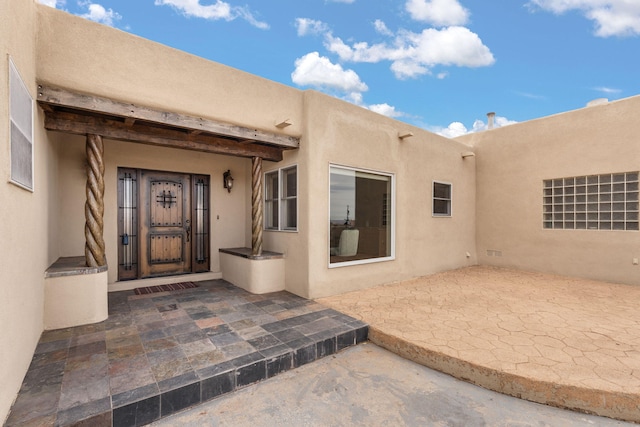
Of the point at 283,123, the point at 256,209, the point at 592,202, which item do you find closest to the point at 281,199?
the point at 256,209

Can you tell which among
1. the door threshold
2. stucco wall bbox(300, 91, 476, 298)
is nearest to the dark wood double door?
the door threshold

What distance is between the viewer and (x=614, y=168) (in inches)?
255

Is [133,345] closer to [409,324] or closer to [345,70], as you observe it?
[409,324]

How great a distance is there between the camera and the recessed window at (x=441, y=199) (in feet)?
24.7

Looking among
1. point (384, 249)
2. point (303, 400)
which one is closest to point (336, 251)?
point (384, 249)

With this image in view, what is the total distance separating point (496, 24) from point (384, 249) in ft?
24.8

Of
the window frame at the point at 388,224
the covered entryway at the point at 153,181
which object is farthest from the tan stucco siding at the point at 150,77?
the window frame at the point at 388,224

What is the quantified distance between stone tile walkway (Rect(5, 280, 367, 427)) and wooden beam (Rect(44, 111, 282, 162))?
257 cm

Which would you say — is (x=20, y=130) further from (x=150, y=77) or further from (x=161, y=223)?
(x=161, y=223)

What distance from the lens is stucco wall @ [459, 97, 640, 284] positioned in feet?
20.9

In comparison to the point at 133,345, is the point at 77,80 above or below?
above

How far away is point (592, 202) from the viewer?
683 cm

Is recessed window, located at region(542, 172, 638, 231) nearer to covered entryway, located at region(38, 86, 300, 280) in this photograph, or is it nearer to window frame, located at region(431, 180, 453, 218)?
window frame, located at region(431, 180, 453, 218)

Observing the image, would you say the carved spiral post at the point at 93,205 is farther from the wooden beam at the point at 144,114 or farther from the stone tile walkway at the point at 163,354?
the stone tile walkway at the point at 163,354
